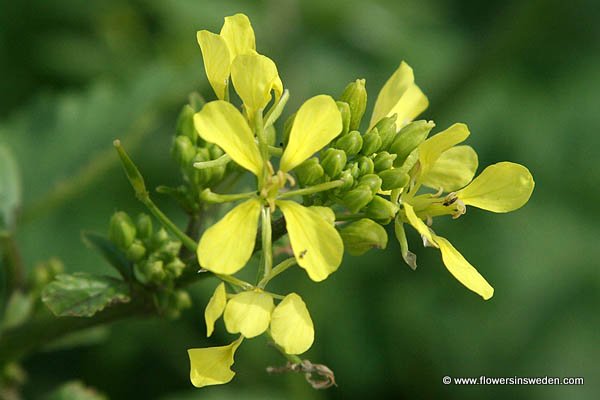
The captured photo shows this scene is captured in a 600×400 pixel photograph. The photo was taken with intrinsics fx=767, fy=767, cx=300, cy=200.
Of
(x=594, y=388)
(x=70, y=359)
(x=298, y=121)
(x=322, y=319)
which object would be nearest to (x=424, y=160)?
(x=298, y=121)

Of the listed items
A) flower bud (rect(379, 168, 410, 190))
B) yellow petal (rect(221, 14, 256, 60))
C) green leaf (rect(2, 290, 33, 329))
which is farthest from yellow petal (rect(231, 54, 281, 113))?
green leaf (rect(2, 290, 33, 329))

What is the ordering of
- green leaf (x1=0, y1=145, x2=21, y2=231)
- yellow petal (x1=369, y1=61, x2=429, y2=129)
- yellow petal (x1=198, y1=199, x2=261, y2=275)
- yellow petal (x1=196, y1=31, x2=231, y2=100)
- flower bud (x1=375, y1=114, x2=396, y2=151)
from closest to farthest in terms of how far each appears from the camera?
yellow petal (x1=198, y1=199, x2=261, y2=275) → yellow petal (x1=196, y1=31, x2=231, y2=100) → flower bud (x1=375, y1=114, x2=396, y2=151) → yellow petal (x1=369, y1=61, x2=429, y2=129) → green leaf (x1=0, y1=145, x2=21, y2=231)

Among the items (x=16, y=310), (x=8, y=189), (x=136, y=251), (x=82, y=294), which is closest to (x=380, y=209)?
(x=136, y=251)

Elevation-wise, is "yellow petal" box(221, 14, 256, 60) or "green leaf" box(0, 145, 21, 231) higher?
"yellow petal" box(221, 14, 256, 60)

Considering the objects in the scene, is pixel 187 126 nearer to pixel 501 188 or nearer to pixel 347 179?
pixel 347 179

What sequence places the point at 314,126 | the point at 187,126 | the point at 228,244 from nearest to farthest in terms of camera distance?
1. the point at 228,244
2. the point at 314,126
3. the point at 187,126

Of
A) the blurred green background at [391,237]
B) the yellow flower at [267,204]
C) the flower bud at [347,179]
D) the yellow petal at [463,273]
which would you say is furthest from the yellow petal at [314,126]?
the blurred green background at [391,237]

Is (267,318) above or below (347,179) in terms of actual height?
below

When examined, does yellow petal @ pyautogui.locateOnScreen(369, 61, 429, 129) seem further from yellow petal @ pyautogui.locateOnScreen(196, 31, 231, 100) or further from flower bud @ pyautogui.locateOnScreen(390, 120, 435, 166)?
yellow petal @ pyautogui.locateOnScreen(196, 31, 231, 100)
